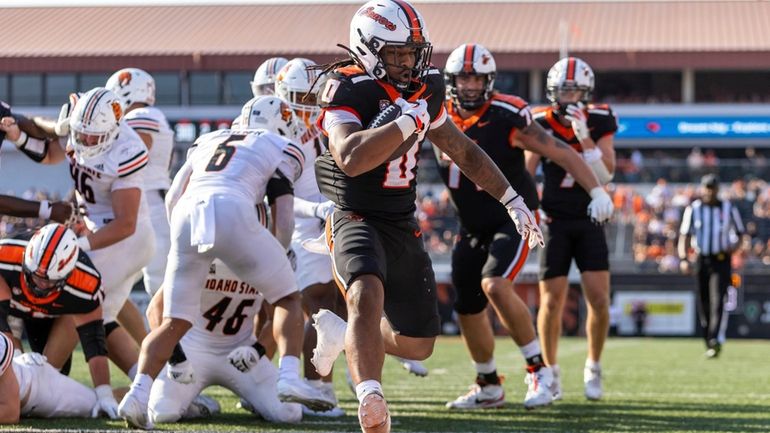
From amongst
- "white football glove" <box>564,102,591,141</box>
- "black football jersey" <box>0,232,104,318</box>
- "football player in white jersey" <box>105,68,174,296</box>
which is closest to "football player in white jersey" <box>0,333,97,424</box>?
"black football jersey" <box>0,232,104,318</box>

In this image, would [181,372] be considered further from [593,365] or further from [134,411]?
[593,365]

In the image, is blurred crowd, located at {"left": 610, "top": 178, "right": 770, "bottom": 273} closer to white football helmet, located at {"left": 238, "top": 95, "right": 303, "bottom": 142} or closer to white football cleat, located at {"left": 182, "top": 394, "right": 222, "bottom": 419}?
white football helmet, located at {"left": 238, "top": 95, "right": 303, "bottom": 142}

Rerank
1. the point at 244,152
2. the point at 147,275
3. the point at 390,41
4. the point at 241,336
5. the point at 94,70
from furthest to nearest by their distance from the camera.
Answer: the point at 94,70 → the point at 147,275 → the point at 241,336 → the point at 244,152 → the point at 390,41

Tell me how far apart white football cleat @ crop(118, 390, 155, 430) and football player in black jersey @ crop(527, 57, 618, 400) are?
2.93 metres

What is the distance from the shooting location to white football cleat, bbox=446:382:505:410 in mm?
6621

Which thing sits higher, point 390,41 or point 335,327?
point 390,41

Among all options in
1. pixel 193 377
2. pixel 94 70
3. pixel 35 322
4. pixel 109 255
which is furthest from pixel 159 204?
pixel 94 70

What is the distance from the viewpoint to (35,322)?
6.34 meters

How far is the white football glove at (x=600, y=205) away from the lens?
6.82 metres

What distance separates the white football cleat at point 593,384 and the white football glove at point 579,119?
1.37 meters

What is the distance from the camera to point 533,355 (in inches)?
261

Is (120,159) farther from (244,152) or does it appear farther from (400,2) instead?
(400,2)

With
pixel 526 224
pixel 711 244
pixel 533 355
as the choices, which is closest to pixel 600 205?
pixel 533 355

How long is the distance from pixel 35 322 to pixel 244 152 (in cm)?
153
